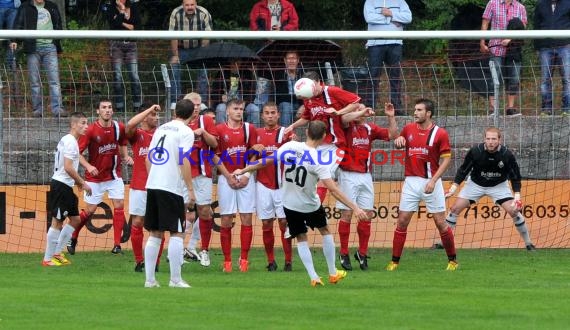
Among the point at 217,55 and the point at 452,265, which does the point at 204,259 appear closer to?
the point at 452,265

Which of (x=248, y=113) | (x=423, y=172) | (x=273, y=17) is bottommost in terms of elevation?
(x=423, y=172)

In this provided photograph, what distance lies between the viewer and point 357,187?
16.5 m

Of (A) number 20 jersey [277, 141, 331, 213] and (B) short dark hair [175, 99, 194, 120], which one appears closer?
(B) short dark hair [175, 99, 194, 120]

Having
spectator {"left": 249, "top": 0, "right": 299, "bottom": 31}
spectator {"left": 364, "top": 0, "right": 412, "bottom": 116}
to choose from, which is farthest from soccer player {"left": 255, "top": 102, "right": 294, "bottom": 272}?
spectator {"left": 249, "top": 0, "right": 299, "bottom": 31}

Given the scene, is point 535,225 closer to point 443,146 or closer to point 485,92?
point 485,92

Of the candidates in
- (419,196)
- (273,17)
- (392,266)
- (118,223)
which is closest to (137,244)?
(118,223)

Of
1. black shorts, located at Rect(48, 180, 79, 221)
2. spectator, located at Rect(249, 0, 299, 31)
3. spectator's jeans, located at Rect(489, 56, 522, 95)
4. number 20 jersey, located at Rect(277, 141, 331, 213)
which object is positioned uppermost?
spectator, located at Rect(249, 0, 299, 31)

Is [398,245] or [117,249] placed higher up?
[398,245]

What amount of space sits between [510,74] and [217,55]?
488cm

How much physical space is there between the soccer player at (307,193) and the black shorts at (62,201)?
4086 millimetres

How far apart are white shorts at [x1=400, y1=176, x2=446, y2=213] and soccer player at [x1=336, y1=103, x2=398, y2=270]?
0.48 m

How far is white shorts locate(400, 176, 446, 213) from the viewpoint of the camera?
1634cm

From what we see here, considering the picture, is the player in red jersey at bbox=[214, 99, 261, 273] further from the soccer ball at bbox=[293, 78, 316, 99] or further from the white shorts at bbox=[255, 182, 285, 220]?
the soccer ball at bbox=[293, 78, 316, 99]

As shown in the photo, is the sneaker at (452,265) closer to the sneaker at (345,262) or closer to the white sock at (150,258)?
the sneaker at (345,262)
